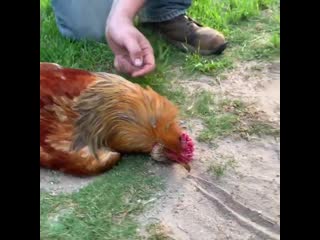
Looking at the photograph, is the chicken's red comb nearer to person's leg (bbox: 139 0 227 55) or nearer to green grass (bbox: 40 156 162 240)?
green grass (bbox: 40 156 162 240)

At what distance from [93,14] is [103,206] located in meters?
1.48

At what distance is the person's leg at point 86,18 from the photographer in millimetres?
3623

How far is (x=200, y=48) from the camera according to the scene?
364cm

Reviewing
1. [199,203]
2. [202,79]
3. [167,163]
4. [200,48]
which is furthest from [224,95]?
[199,203]

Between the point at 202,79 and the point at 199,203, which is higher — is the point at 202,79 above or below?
above

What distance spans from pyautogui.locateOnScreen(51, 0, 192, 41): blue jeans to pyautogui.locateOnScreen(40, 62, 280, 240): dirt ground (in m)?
0.89

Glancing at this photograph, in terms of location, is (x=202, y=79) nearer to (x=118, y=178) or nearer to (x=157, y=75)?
(x=157, y=75)

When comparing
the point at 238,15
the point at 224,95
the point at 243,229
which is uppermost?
the point at 238,15

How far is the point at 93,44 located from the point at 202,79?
682mm

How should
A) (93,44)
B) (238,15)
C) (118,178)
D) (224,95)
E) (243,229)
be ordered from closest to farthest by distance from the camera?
(243,229) < (118,178) < (224,95) < (93,44) < (238,15)

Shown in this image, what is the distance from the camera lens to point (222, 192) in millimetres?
2594

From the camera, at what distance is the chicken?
104 inches

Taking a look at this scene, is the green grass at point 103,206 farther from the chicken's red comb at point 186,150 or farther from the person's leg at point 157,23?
the person's leg at point 157,23

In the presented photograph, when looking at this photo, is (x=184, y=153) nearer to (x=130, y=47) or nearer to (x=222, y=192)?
(x=222, y=192)
